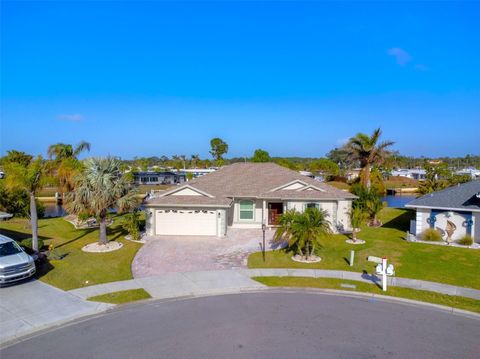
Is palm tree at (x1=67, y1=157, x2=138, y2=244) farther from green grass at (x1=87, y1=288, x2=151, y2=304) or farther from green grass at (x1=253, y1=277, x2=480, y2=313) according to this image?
green grass at (x1=253, y1=277, x2=480, y2=313)

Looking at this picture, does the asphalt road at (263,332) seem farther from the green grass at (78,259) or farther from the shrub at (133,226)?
the shrub at (133,226)

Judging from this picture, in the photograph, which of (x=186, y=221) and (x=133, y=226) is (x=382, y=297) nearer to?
(x=186, y=221)

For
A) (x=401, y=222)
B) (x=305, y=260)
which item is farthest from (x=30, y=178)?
(x=401, y=222)

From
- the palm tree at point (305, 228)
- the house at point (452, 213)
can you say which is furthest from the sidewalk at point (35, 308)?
the house at point (452, 213)

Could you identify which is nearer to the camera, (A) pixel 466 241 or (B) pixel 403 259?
(B) pixel 403 259

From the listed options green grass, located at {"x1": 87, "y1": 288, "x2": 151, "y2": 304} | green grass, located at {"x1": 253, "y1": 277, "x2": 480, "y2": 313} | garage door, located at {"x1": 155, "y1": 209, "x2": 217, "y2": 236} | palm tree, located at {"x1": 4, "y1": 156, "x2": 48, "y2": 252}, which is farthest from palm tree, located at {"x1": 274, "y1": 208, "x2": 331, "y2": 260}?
palm tree, located at {"x1": 4, "y1": 156, "x2": 48, "y2": 252}

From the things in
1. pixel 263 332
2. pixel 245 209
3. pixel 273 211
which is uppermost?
pixel 245 209
